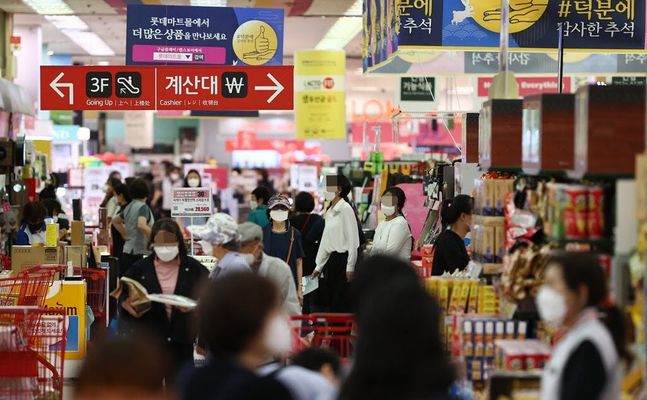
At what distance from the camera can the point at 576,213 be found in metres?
5.23

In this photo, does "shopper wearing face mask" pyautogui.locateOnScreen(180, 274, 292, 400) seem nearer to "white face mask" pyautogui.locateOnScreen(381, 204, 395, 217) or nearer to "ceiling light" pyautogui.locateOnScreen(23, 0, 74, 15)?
"white face mask" pyautogui.locateOnScreen(381, 204, 395, 217)

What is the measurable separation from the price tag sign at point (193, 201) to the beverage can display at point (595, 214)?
8.78 meters

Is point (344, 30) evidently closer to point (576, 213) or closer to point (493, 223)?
point (493, 223)

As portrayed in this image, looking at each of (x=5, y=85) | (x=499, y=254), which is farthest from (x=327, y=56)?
(x=499, y=254)

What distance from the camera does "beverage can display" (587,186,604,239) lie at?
17.1ft

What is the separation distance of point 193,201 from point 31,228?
1955 millimetres

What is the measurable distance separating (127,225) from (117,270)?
20.5 inches

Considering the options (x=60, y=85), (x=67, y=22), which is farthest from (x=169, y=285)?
(x=67, y=22)

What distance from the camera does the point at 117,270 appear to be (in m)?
13.4

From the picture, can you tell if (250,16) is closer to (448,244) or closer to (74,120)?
(448,244)

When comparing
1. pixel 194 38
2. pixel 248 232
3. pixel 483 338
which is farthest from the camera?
pixel 194 38

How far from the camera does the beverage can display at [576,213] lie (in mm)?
5223

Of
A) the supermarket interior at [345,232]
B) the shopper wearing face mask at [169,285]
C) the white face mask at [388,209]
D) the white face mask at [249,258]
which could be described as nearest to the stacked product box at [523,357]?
the supermarket interior at [345,232]

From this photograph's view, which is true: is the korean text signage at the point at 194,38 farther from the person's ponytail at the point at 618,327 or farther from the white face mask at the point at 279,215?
the person's ponytail at the point at 618,327
